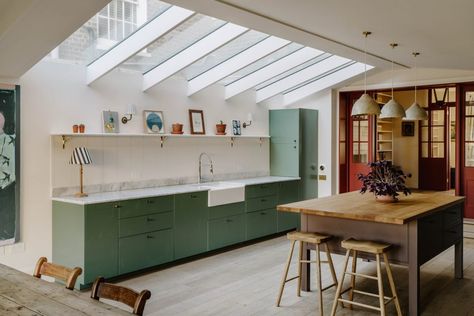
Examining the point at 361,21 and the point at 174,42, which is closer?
the point at 361,21

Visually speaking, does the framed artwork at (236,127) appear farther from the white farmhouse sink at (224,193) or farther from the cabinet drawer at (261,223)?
the cabinet drawer at (261,223)

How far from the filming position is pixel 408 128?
11203 millimetres

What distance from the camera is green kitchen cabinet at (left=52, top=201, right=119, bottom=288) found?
4461mm

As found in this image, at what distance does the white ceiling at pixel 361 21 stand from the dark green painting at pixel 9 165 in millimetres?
2054

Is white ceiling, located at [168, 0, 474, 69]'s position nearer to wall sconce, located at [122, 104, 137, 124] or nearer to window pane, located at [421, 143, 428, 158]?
wall sconce, located at [122, 104, 137, 124]

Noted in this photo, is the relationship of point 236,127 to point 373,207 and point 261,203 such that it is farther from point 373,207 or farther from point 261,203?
point 373,207

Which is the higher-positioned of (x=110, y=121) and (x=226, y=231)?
(x=110, y=121)

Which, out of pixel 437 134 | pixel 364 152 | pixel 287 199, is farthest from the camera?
pixel 437 134

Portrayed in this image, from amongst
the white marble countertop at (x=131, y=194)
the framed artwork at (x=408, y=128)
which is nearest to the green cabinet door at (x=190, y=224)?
the white marble countertop at (x=131, y=194)

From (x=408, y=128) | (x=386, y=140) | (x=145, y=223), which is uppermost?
(x=408, y=128)

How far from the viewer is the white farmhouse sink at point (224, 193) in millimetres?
5771

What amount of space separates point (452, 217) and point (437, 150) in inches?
235

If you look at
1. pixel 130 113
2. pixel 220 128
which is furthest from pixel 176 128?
pixel 220 128

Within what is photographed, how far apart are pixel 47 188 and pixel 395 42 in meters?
3.95
